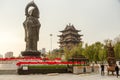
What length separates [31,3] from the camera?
165 feet

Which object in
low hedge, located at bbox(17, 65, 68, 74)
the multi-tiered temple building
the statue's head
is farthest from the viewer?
the multi-tiered temple building

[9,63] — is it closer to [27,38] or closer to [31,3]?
[27,38]

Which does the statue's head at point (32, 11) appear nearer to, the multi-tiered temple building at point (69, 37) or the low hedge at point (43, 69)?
the low hedge at point (43, 69)

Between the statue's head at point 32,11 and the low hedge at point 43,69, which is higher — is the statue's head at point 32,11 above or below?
above

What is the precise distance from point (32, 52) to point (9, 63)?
6.20 metres

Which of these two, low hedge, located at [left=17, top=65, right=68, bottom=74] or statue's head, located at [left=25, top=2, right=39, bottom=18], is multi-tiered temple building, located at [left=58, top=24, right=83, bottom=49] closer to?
statue's head, located at [left=25, top=2, right=39, bottom=18]

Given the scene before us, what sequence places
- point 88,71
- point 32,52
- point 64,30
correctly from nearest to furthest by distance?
point 88,71, point 32,52, point 64,30

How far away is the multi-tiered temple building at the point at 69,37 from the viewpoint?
112550mm

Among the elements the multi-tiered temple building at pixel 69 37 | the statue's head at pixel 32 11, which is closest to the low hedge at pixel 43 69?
the statue's head at pixel 32 11

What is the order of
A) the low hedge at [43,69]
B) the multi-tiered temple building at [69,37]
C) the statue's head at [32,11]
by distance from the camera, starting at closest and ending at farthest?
the low hedge at [43,69] → the statue's head at [32,11] → the multi-tiered temple building at [69,37]

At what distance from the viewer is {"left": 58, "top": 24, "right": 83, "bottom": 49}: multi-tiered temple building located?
112550 millimetres

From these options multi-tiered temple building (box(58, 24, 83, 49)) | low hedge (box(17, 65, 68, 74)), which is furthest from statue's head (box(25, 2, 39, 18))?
multi-tiered temple building (box(58, 24, 83, 49))

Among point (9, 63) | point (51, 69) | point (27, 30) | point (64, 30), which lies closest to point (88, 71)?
point (51, 69)

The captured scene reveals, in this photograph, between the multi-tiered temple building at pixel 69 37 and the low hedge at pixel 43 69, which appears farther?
the multi-tiered temple building at pixel 69 37
